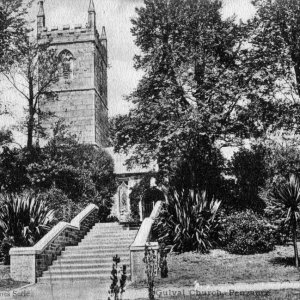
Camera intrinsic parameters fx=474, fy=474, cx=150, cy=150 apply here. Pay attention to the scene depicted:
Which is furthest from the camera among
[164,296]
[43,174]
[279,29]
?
[43,174]

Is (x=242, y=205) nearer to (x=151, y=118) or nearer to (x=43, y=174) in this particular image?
(x=151, y=118)

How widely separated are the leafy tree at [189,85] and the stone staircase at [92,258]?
4.06 m

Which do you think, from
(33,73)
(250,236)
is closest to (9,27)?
(33,73)

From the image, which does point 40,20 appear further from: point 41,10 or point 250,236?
point 250,236

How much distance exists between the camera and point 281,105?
735 inches

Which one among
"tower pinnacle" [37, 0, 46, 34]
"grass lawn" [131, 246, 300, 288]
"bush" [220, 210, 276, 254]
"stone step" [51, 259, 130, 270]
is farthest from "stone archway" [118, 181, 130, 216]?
"stone step" [51, 259, 130, 270]

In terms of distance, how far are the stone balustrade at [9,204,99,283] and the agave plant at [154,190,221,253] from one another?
3.06 meters

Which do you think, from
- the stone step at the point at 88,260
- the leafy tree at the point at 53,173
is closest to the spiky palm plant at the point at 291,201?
the stone step at the point at 88,260

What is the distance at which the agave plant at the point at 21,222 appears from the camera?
50.7ft

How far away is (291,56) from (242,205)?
642cm

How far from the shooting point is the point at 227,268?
42.8 ft

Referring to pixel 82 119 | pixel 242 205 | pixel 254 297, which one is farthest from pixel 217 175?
pixel 82 119

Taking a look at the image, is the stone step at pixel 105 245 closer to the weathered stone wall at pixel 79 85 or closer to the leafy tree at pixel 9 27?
the leafy tree at pixel 9 27

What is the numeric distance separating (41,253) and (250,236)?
21.5ft
